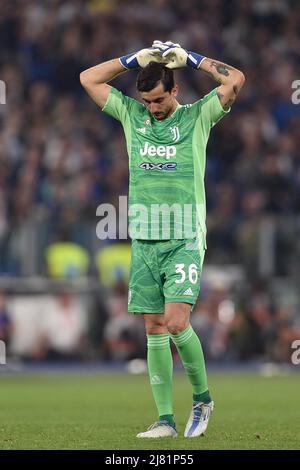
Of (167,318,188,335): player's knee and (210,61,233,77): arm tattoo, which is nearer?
(167,318,188,335): player's knee

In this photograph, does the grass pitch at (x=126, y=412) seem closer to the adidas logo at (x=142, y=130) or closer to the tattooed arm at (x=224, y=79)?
the adidas logo at (x=142, y=130)

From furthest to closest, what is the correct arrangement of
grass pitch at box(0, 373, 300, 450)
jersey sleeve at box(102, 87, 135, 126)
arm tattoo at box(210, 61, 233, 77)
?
jersey sleeve at box(102, 87, 135, 126) → arm tattoo at box(210, 61, 233, 77) → grass pitch at box(0, 373, 300, 450)

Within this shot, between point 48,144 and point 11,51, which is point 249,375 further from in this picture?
point 11,51

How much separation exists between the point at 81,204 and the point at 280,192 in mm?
3531

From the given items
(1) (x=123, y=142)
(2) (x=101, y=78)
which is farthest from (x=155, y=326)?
(1) (x=123, y=142)

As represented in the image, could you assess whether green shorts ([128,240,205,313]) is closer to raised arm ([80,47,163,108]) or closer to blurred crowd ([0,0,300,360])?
raised arm ([80,47,163,108])

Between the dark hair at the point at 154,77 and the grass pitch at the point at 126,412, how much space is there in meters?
2.49

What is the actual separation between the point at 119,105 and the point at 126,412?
3490 millimetres

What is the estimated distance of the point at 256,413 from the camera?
466 inches

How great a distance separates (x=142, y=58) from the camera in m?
9.29

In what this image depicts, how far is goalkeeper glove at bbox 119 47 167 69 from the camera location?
30.2ft

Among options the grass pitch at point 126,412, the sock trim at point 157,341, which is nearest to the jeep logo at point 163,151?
the sock trim at point 157,341

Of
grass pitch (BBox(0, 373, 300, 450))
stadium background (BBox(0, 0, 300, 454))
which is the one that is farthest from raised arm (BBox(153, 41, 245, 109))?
stadium background (BBox(0, 0, 300, 454))
